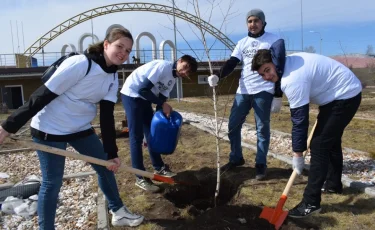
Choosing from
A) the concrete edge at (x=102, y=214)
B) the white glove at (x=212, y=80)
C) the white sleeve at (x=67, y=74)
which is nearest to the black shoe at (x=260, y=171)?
the white glove at (x=212, y=80)

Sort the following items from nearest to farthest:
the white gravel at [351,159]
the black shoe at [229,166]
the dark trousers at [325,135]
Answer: the dark trousers at [325,135], the white gravel at [351,159], the black shoe at [229,166]

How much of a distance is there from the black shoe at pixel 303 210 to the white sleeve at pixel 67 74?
2.21 meters

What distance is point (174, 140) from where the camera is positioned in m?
4.09

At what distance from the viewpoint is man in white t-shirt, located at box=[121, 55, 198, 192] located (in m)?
3.71

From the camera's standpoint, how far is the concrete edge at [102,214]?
9.86ft

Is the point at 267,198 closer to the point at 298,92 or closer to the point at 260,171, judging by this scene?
the point at 260,171

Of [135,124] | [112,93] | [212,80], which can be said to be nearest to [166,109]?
[135,124]

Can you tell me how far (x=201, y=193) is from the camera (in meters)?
4.23

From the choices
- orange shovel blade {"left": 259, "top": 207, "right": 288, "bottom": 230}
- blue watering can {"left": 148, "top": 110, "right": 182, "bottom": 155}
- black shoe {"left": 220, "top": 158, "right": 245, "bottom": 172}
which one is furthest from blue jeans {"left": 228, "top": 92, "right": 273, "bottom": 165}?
orange shovel blade {"left": 259, "top": 207, "right": 288, "bottom": 230}

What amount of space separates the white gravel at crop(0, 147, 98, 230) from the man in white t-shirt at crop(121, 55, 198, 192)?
25.6 inches

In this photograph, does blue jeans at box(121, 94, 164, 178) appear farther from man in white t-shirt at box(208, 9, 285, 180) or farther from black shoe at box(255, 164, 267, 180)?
black shoe at box(255, 164, 267, 180)

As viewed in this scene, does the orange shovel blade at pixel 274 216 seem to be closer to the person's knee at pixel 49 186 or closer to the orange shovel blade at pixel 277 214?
the orange shovel blade at pixel 277 214

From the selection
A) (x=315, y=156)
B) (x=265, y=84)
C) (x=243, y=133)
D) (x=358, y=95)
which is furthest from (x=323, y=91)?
(x=243, y=133)

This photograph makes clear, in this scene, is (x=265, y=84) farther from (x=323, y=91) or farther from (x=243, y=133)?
(x=243, y=133)
